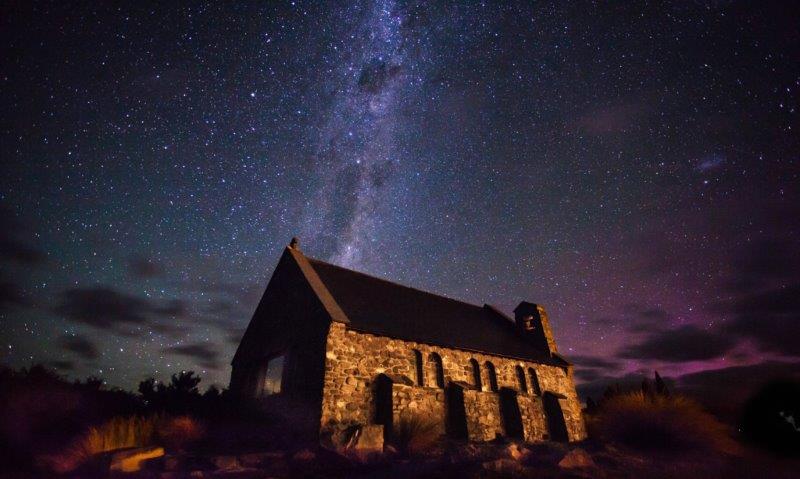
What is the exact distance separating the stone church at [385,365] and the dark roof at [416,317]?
0.10 meters

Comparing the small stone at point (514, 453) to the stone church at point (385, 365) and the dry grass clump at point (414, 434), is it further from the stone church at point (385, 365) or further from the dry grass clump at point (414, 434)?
the stone church at point (385, 365)

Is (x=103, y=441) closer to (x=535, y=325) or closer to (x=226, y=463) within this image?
(x=226, y=463)

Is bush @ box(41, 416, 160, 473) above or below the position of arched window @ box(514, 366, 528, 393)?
below

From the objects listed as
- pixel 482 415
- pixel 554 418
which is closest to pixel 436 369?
pixel 482 415

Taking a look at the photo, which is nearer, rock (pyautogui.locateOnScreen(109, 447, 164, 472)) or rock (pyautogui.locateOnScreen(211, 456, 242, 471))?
rock (pyautogui.locateOnScreen(109, 447, 164, 472))

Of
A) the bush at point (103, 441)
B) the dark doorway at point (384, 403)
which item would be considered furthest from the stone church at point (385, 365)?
the bush at point (103, 441)

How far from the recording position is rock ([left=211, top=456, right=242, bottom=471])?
8.87 meters

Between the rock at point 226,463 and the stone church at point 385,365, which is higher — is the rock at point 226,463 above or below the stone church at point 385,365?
below

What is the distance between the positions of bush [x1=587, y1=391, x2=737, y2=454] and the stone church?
20.8 ft

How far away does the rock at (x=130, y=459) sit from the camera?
8.72 metres

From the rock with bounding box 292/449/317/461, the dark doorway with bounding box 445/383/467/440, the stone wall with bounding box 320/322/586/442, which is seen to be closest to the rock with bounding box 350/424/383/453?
the stone wall with bounding box 320/322/586/442

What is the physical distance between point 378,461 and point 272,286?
1390 cm

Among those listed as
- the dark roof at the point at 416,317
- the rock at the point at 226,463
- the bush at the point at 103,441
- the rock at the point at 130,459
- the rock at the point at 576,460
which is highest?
the dark roof at the point at 416,317

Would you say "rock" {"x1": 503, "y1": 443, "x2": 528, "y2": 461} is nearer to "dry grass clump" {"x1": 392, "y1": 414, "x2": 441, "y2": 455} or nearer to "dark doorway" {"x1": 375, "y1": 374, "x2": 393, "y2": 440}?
"dry grass clump" {"x1": 392, "y1": 414, "x2": 441, "y2": 455}
